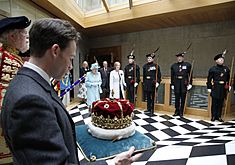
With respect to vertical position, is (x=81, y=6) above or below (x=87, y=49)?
above

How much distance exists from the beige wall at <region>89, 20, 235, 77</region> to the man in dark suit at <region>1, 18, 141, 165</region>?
5305 mm

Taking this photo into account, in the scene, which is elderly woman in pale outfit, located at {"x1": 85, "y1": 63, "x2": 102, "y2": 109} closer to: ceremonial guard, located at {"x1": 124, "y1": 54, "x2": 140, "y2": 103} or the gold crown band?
ceremonial guard, located at {"x1": 124, "y1": 54, "x2": 140, "y2": 103}

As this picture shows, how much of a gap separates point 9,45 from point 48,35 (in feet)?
2.62

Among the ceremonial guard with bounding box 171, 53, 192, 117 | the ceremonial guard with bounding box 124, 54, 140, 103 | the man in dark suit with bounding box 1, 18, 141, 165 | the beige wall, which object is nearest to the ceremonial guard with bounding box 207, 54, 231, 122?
the ceremonial guard with bounding box 171, 53, 192, 117

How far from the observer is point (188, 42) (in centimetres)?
540

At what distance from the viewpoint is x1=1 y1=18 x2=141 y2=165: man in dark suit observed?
0.47m

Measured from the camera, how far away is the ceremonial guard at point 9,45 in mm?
1110

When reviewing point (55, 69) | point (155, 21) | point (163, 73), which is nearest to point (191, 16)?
point (155, 21)

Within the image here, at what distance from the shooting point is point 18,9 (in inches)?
117

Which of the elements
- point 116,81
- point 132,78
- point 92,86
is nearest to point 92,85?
point 92,86

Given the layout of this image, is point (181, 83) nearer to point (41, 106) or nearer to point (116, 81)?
point (116, 81)

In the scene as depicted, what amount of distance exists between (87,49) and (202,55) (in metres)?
4.10

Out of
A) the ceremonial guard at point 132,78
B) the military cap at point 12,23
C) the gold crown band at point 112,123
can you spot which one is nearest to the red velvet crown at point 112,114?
the gold crown band at point 112,123

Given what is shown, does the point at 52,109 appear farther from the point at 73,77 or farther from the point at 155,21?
the point at 73,77
